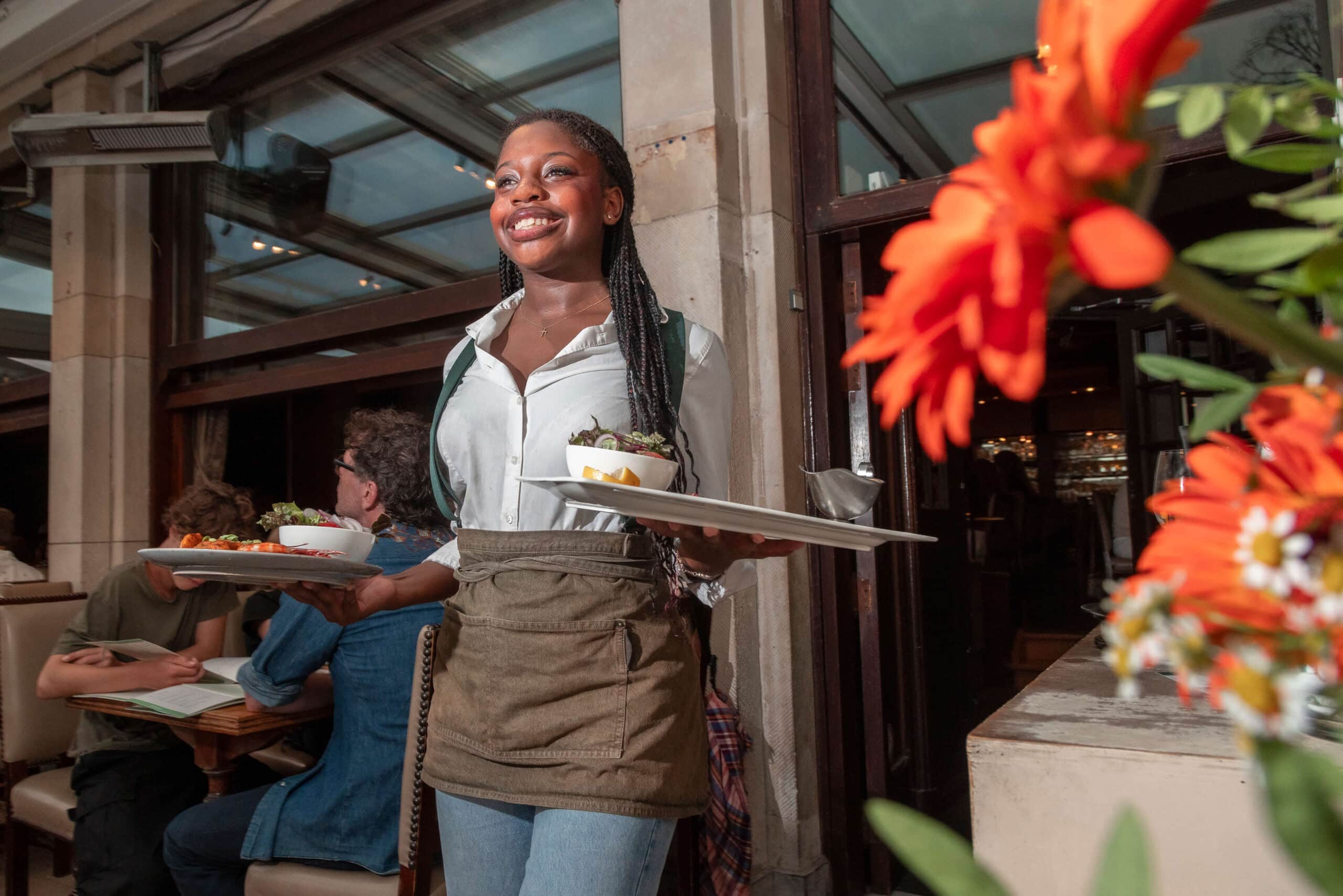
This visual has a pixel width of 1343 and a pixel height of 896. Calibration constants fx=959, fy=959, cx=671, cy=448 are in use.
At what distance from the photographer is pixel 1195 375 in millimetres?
343

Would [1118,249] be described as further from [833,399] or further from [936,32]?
[936,32]

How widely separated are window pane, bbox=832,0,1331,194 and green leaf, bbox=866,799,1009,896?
9.06ft

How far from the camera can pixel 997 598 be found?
5953 millimetres

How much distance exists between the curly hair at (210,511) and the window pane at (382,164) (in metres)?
1.15

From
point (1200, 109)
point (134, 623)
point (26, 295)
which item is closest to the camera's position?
point (1200, 109)

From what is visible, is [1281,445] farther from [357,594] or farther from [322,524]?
[322,524]

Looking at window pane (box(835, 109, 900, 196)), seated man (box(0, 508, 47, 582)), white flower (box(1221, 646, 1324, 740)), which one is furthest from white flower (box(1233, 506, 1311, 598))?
seated man (box(0, 508, 47, 582))

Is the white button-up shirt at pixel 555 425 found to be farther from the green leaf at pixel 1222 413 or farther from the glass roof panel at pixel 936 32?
the glass roof panel at pixel 936 32

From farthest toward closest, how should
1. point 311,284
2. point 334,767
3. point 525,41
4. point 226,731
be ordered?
1. point 311,284
2. point 525,41
3. point 226,731
4. point 334,767

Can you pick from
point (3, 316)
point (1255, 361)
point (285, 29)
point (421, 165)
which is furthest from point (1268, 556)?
point (3, 316)

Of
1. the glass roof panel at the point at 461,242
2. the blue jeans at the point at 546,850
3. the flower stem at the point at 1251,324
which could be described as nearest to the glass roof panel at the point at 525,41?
the glass roof panel at the point at 461,242

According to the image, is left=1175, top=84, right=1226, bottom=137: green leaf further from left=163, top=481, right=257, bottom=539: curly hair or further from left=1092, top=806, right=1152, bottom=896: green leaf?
left=163, top=481, right=257, bottom=539: curly hair

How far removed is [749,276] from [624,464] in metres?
1.74

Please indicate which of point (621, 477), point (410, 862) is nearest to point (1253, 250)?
point (621, 477)
